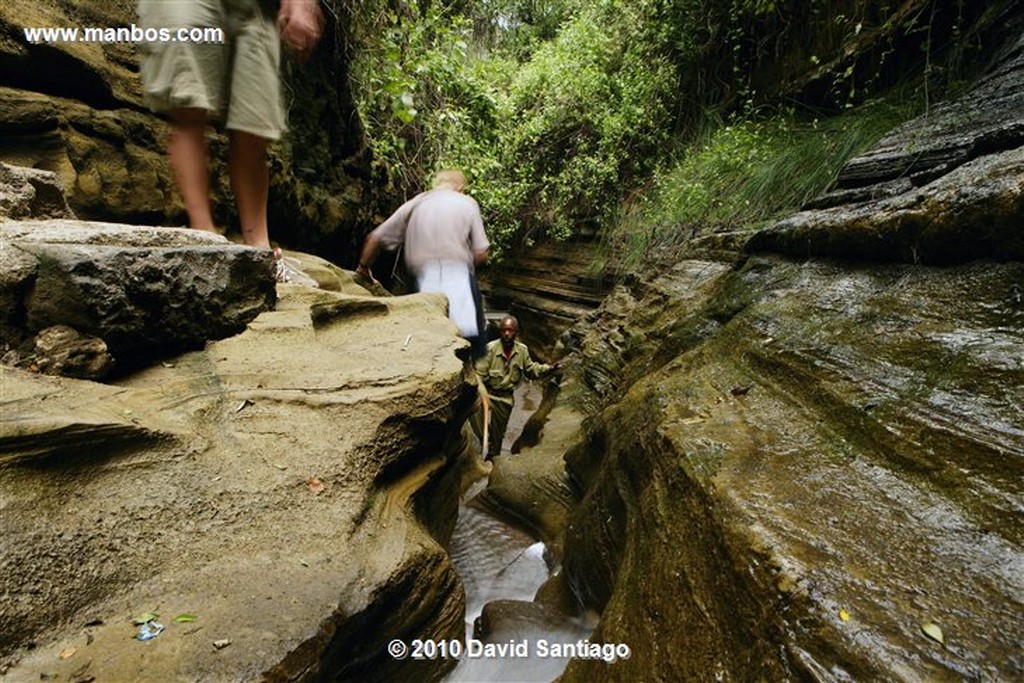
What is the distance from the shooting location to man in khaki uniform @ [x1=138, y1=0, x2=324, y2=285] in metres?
2.26

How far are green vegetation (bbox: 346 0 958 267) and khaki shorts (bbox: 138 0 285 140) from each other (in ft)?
8.24

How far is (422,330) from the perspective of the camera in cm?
271

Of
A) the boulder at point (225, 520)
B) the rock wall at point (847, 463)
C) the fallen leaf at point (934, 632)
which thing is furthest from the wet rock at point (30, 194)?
the fallen leaf at point (934, 632)

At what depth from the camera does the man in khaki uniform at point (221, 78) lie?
7.40 ft

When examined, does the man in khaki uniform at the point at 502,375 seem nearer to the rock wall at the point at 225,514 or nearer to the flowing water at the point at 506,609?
the flowing water at the point at 506,609

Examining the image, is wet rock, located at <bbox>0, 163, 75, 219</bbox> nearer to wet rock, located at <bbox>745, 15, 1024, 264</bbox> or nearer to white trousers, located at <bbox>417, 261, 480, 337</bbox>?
white trousers, located at <bbox>417, 261, 480, 337</bbox>

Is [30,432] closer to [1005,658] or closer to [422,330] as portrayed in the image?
[422,330]

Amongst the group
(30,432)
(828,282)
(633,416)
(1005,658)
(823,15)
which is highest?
(823,15)

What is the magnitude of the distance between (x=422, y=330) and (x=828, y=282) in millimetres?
2021

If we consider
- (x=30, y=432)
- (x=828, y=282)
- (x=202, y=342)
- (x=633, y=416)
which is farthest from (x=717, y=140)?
(x=30, y=432)

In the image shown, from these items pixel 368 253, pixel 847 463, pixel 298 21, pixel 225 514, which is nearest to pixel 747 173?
pixel 368 253

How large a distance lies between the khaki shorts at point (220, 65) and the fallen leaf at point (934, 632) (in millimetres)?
3157

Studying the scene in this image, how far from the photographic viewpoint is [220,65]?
242 centimetres

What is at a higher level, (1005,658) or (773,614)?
(1005,658)
